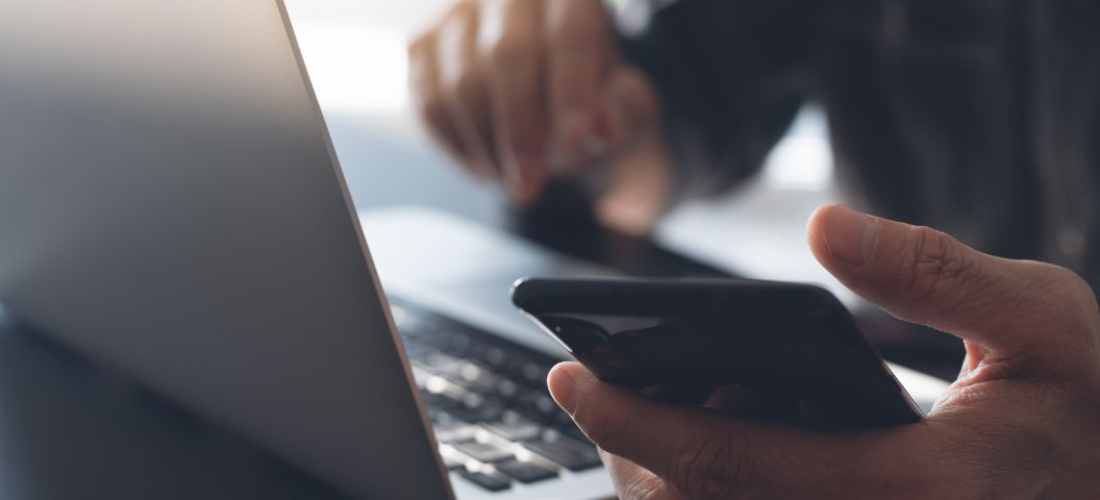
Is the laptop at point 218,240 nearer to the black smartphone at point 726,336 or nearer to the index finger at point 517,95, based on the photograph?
the black smartphone at point 726,336

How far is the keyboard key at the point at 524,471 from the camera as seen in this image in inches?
11.8

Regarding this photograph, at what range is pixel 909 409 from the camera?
231mm

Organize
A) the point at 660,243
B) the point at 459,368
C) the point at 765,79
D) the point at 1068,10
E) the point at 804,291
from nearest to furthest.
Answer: the point at 804,291
the point at 459,368
the point at 660,243
the point at 1068,10
the point at 765,79

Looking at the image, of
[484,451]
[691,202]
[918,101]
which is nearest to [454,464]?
[484,451]

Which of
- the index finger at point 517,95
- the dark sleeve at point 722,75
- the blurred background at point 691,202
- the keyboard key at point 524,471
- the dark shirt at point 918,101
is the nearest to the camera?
the keyboard key at point 524,471

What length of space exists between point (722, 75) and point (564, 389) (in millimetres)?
980

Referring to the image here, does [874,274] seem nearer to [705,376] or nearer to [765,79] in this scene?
[705,376]

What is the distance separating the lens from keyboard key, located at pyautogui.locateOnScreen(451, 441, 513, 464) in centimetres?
31

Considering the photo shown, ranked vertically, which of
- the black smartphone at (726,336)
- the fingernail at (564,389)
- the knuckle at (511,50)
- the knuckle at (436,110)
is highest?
the knuckle at (511,50)

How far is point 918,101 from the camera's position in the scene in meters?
1.09

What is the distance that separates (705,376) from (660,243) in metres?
0.56

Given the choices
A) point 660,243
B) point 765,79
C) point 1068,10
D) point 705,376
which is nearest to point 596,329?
point 705,376

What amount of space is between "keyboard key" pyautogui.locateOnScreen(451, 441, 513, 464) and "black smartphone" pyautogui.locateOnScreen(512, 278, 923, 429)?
0.32ft

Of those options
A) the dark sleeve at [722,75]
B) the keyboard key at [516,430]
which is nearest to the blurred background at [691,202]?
the dark sleeve at [722,75]
